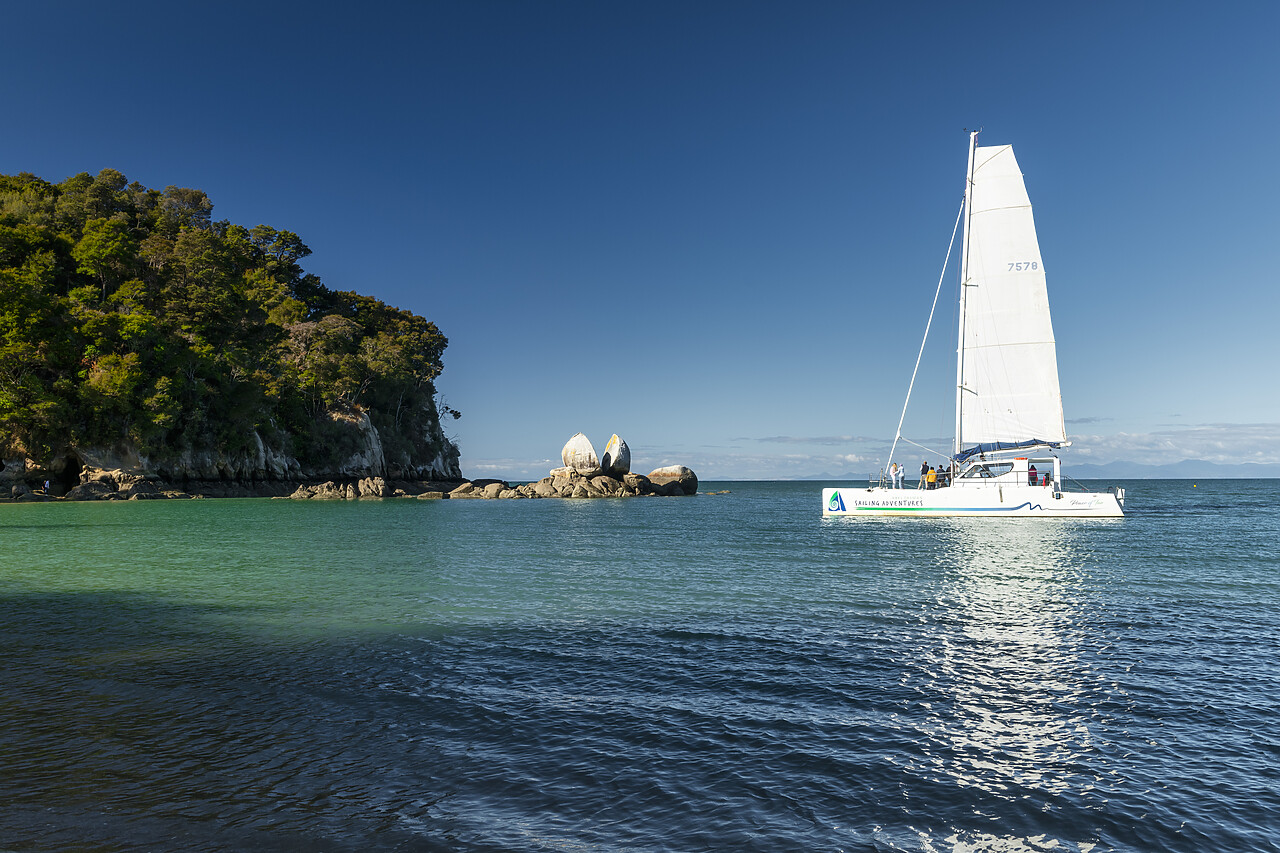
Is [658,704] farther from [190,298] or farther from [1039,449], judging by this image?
[190,298]

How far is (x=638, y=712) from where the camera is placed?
7340 millimetres

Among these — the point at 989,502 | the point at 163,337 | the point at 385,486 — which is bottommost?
the point at 989,502

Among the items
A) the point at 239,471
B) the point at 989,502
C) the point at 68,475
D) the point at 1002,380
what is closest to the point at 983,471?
the point at 989,502

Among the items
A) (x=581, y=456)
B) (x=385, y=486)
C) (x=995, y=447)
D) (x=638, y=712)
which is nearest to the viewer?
(x=638, y=712)

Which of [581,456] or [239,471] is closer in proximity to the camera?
[239,471]

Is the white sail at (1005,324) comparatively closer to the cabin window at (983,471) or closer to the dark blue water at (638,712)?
the cabin window at (983,471)

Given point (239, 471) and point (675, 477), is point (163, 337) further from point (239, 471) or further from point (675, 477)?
point (675, 477)

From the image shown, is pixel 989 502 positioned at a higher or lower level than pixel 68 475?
lower

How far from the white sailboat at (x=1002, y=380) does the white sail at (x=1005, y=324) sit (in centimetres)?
5

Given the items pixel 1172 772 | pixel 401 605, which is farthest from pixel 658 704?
pixel 401 605

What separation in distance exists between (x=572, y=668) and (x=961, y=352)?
33.9m

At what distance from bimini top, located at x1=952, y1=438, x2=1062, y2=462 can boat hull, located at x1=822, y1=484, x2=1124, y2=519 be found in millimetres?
2259

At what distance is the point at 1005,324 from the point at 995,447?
20.9 feet

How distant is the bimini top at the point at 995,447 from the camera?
36.1 meters
